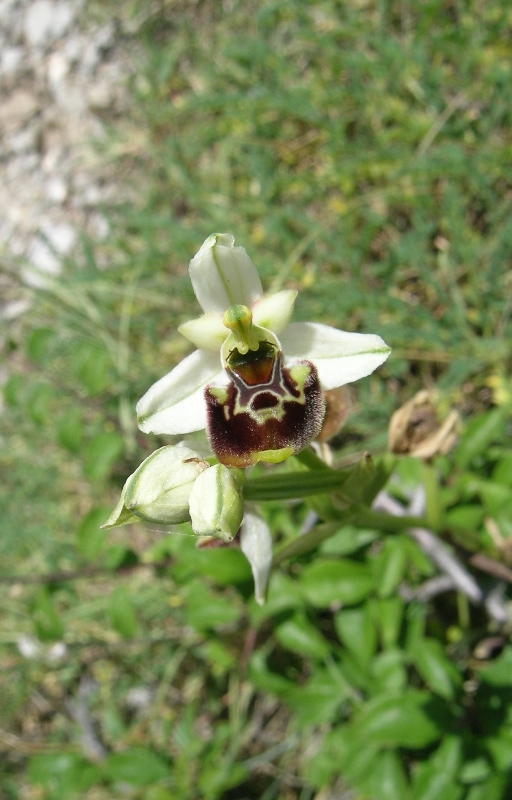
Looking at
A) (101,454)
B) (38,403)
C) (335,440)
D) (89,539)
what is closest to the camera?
(89,539)

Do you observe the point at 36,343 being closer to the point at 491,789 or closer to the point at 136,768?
the point at 136,768

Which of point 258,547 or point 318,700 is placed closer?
point 258,547

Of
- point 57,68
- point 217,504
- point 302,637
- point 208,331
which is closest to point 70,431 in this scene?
point 302,637

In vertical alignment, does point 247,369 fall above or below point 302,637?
above

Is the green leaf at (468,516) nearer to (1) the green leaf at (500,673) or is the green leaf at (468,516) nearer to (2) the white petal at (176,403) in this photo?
(1) the green leaf at (500,673)

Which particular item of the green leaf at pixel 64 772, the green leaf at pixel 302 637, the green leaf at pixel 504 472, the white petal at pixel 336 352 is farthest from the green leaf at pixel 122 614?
the white petal at pixel 336 352

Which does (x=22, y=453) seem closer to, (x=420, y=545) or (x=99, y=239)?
(x=99, y=239)

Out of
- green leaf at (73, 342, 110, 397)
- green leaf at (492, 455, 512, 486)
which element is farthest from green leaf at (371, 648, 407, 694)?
green leaf at (73, 342, 110, 397)
